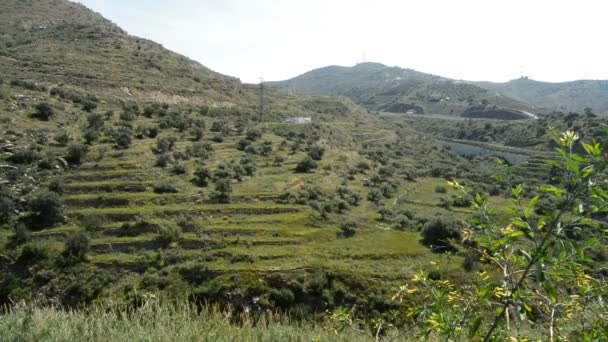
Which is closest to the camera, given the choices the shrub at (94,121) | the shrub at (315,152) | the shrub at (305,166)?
the shrub at (94,121)

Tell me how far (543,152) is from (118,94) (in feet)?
320

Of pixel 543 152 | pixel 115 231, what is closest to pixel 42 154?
pixel 115 231

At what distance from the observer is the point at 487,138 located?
4793 inches

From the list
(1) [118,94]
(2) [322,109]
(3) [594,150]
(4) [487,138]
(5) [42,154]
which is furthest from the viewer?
(4) [487,138]

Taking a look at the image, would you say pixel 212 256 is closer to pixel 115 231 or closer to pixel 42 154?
pixel 115 231

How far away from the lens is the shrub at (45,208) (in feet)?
90.4

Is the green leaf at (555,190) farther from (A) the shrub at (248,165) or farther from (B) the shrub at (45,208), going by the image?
(A) the shrub at (248,165)

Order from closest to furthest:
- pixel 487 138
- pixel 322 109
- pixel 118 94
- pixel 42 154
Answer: pixel 42 154
pixel 118 94
pixel 322 109
pixel 487 138

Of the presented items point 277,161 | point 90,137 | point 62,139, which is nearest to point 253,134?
point 277,161

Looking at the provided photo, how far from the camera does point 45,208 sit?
91.1 feet

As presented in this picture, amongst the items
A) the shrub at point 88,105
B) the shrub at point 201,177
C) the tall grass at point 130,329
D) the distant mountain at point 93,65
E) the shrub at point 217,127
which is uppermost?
the distant mountain at point 93,65

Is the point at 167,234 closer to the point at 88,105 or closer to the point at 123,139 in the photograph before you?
the point at 123,139

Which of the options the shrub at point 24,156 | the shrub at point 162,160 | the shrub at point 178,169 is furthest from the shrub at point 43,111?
the shrub at point 178,169

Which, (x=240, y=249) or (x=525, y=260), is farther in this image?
(x=240, y=249)
